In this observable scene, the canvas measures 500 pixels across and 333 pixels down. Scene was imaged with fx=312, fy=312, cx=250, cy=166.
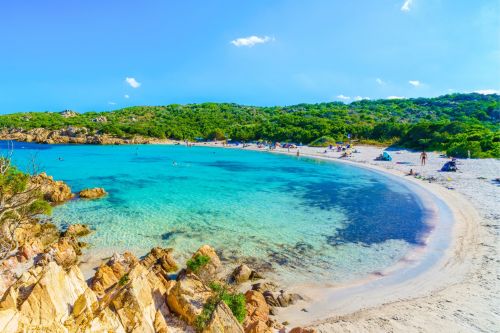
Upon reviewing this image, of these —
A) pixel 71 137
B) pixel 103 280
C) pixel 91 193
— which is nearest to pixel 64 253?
pixel 103 280

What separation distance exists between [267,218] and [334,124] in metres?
74.0

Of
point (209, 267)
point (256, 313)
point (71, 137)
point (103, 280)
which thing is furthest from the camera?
point (71, 137)

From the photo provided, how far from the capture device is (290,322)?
11500 millimetres

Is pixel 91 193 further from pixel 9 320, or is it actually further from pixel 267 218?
pixel 9 320

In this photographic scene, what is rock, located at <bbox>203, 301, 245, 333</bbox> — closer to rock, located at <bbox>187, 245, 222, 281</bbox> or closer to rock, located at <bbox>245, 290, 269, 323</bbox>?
rock, located at <bbox>245, 290, 269, 323</bbox>

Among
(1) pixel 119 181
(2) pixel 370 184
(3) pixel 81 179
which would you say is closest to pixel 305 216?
(2) pixel 370 184

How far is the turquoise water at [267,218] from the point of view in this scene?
1761cm

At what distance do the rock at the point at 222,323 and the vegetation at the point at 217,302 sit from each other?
0.18 meters

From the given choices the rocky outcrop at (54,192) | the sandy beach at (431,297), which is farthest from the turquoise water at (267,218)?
the rocky outcrop at (54,192)

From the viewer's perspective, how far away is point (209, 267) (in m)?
15.3

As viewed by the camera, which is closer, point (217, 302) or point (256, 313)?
point (217, 302)

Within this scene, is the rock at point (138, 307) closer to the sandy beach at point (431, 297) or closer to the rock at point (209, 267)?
the rock at point (209, 267)

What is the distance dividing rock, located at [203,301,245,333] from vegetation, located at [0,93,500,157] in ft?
177

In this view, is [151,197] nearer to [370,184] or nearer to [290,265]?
[290,265]
